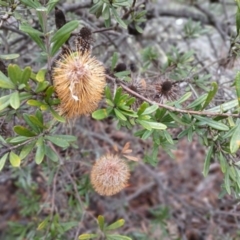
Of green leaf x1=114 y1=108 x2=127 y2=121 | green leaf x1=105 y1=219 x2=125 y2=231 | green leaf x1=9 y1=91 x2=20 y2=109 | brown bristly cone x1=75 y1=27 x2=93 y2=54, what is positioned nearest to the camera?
green leaf x1=9 y1=91 x2=20 y2=109

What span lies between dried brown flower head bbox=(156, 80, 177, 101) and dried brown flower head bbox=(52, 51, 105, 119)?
0.91 feet

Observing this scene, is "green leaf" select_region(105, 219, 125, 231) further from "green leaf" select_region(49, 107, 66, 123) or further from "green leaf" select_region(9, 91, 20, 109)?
"green leaf" select_region(9, 91, 20, 109)

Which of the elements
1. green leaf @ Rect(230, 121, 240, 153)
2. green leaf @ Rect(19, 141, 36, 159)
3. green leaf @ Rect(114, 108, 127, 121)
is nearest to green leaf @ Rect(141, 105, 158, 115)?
green leaf @ Rect(114, 108, 127, 121)

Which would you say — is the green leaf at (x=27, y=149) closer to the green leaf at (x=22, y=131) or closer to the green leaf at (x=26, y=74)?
the green leaf at (x=22, y=131)

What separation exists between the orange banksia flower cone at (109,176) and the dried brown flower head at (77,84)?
0.37 metres

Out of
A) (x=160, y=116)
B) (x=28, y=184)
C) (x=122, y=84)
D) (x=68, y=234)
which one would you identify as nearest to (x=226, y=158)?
(x=160, y=116)

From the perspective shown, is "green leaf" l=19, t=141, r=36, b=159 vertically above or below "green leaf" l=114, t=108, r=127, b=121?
below

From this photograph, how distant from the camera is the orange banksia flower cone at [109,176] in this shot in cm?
129

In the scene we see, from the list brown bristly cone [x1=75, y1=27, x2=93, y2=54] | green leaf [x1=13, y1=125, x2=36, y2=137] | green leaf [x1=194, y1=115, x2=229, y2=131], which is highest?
brown bristly cone [x1=75, y1=27, x2=93, y2=54]

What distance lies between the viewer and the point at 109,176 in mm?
1297

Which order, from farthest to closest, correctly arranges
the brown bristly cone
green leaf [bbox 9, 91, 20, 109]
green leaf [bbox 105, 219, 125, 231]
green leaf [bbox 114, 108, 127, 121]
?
green leaf [bbox 105, 219, 125, 231] → the brown bristly cone → green leaf [bbox 114, 108, 127, 121] → green leaf [bbox 9, 91, 20, 109]

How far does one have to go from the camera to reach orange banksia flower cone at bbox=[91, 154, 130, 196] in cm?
129

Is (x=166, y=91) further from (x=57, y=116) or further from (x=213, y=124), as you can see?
(x=57, y=116)

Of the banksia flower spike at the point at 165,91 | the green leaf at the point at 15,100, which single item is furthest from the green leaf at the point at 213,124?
the green leaf at the point at 15,100
